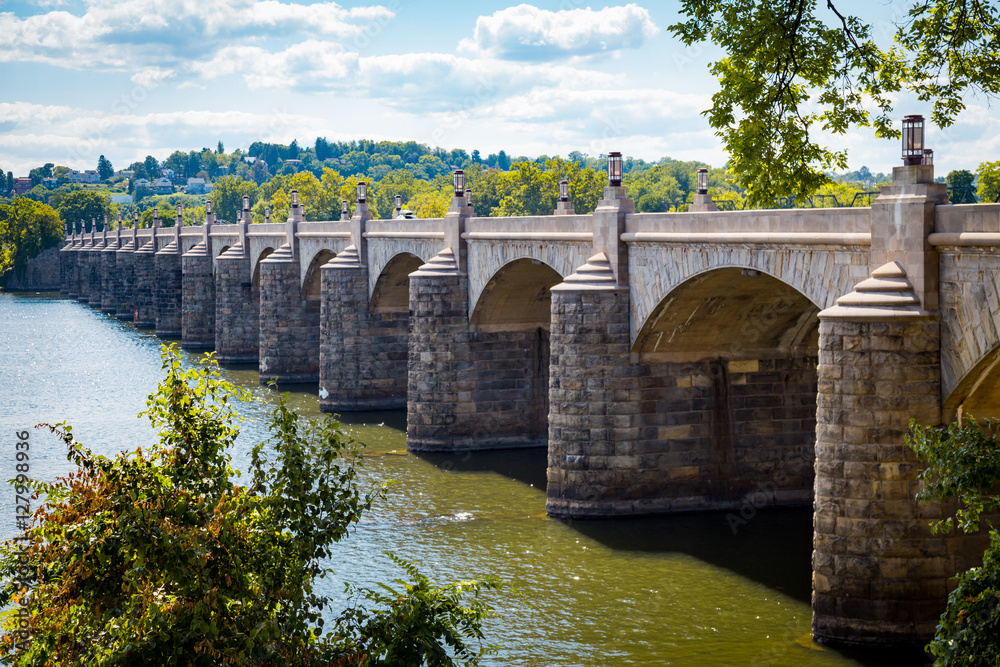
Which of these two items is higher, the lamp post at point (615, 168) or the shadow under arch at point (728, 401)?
the lamp post at point (615, 168)

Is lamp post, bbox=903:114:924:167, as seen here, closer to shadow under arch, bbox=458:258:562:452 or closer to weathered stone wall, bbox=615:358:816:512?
weathered stone wall, bbox=615:358:816:512

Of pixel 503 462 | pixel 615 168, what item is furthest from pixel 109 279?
pixel 615 168

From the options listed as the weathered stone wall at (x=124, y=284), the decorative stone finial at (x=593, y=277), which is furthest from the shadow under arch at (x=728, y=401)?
the weathered stone wall at (x=124, y=284)

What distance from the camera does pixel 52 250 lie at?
153125 mm

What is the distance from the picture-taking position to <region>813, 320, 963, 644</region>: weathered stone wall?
18.7 m

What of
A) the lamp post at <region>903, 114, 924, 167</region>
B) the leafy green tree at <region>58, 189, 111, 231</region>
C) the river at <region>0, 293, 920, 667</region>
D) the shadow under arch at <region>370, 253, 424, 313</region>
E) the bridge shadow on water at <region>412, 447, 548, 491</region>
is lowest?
the river at <region>0, 293, 920, 667</region>

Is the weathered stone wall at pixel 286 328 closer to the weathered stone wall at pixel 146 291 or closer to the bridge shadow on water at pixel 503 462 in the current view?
the bridge shadow on water at pixel 503 462

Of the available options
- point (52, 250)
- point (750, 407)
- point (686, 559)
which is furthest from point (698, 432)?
point (52, 250)

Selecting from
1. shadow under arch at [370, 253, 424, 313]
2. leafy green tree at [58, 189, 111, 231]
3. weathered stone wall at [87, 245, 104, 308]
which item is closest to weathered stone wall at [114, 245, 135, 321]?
weathered stone wall at [87, 245, 104, 308]

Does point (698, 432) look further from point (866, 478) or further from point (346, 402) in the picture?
point (346, 402)

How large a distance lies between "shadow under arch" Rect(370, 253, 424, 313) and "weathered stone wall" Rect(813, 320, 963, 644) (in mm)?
28424

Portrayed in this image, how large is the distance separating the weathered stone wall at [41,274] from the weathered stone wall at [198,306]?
8269 cm

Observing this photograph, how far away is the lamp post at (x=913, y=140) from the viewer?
1917 centimetres

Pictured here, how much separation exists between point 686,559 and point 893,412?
7.98 m
